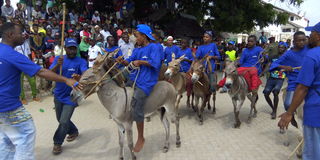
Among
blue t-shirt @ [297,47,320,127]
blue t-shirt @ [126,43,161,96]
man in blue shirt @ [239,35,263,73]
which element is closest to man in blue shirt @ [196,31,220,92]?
man in blue shirt @ [239,35,263,73]

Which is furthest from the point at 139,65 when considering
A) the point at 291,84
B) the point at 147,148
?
the point at 291,84

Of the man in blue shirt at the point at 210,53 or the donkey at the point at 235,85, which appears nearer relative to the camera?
the donkey at the point at 235,85

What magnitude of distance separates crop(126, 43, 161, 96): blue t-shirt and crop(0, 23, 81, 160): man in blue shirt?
1.38 m

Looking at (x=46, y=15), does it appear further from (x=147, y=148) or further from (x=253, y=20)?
(x=253, y=20)

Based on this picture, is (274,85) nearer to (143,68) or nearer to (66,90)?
(143,68)

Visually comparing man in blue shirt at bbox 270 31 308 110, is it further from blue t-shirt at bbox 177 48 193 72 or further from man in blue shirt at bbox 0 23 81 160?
man in blue shirt at bbox 0 23 81 160

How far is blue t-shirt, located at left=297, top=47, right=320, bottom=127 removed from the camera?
2678 millimetres

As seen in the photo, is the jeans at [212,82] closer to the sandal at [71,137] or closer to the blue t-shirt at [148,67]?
the blue t-shirt at [148,67]

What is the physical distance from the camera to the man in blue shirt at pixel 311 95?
269 cm

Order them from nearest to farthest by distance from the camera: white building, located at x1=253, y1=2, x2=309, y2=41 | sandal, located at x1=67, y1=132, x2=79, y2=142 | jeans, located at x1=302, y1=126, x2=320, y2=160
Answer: jeans, located at x1=302, y1=126, x2=320, y2=160, sandal, located at x1=67, y1=132, x2=79, y2=142, white building, located at x1=253, y1=2, x2=309, y2=41

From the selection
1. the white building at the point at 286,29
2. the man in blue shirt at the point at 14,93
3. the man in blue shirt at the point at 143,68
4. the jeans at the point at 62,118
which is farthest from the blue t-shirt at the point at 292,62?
the white building at the point at 286,29

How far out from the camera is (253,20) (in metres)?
19.5

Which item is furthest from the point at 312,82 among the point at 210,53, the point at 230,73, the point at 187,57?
the point at 187,57

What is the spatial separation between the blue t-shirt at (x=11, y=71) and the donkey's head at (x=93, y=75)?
0.89 m
